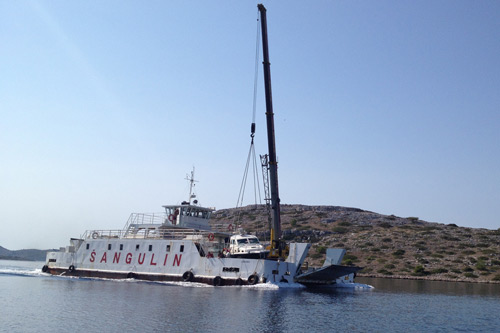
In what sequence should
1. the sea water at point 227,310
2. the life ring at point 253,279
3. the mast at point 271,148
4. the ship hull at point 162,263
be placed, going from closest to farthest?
the sea water at point 227,310
the life ring at point 253,279
the ship hull at point 162,263
the mast at point 271,148

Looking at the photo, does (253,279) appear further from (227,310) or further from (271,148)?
(271,148)

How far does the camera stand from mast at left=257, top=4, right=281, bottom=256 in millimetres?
42625

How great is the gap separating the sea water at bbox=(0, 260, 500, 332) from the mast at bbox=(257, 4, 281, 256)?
4868mm

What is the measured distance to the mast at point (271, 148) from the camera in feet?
140

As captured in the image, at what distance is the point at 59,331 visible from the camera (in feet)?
70.0

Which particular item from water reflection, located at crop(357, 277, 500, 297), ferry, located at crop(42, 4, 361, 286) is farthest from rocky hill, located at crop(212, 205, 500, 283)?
ferry, located at crop(42, 4, 361, 286)

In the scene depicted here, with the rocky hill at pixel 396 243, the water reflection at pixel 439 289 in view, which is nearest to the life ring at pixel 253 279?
the water reflection at pixel 439 289

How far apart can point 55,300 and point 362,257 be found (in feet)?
200

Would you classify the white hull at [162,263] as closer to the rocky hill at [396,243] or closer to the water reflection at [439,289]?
the water reflection at [439,289]

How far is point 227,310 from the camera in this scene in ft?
92.0

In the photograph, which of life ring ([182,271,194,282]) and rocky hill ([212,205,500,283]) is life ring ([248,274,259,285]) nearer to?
life ring ([182,271,194,282])

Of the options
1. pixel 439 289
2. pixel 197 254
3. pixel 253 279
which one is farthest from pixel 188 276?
pixel 439 289

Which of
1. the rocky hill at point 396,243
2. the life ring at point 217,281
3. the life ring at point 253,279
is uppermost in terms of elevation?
the rocky hill at point 396,243

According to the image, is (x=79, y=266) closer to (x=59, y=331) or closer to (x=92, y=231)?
(x=92, y=231)
